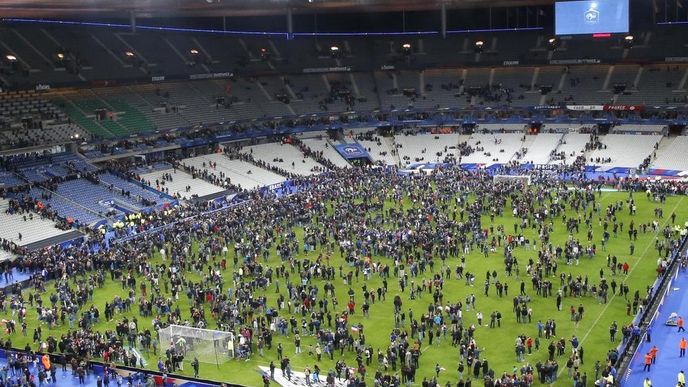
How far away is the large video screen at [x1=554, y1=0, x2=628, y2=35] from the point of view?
70.4m

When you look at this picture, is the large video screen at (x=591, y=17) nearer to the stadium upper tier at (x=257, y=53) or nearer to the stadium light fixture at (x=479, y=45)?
the stadium upper tier at (x=257, y=53)

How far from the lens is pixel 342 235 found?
146 ft

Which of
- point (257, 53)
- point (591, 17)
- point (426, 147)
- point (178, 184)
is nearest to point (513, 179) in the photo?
point (426, 147)

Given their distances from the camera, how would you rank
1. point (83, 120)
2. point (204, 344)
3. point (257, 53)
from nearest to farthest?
point (204, 344) < point (83, 120) < point (257, 53)

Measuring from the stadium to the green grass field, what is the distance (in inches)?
5.8

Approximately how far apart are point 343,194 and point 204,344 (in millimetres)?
27527

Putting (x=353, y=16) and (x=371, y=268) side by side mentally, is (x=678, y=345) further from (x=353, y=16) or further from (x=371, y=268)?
(x=353, y=16)

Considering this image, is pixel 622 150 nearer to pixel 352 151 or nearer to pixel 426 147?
pixel 426 147

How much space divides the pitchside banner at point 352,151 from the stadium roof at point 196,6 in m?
13.6

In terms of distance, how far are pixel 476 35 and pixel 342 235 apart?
47291 millimetres

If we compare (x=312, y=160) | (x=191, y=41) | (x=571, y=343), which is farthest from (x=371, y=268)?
(x=191, y=41)

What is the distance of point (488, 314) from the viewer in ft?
106

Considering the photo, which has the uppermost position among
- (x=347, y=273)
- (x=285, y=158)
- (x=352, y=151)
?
(x=352, y=151)

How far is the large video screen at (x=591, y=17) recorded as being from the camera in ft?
231
